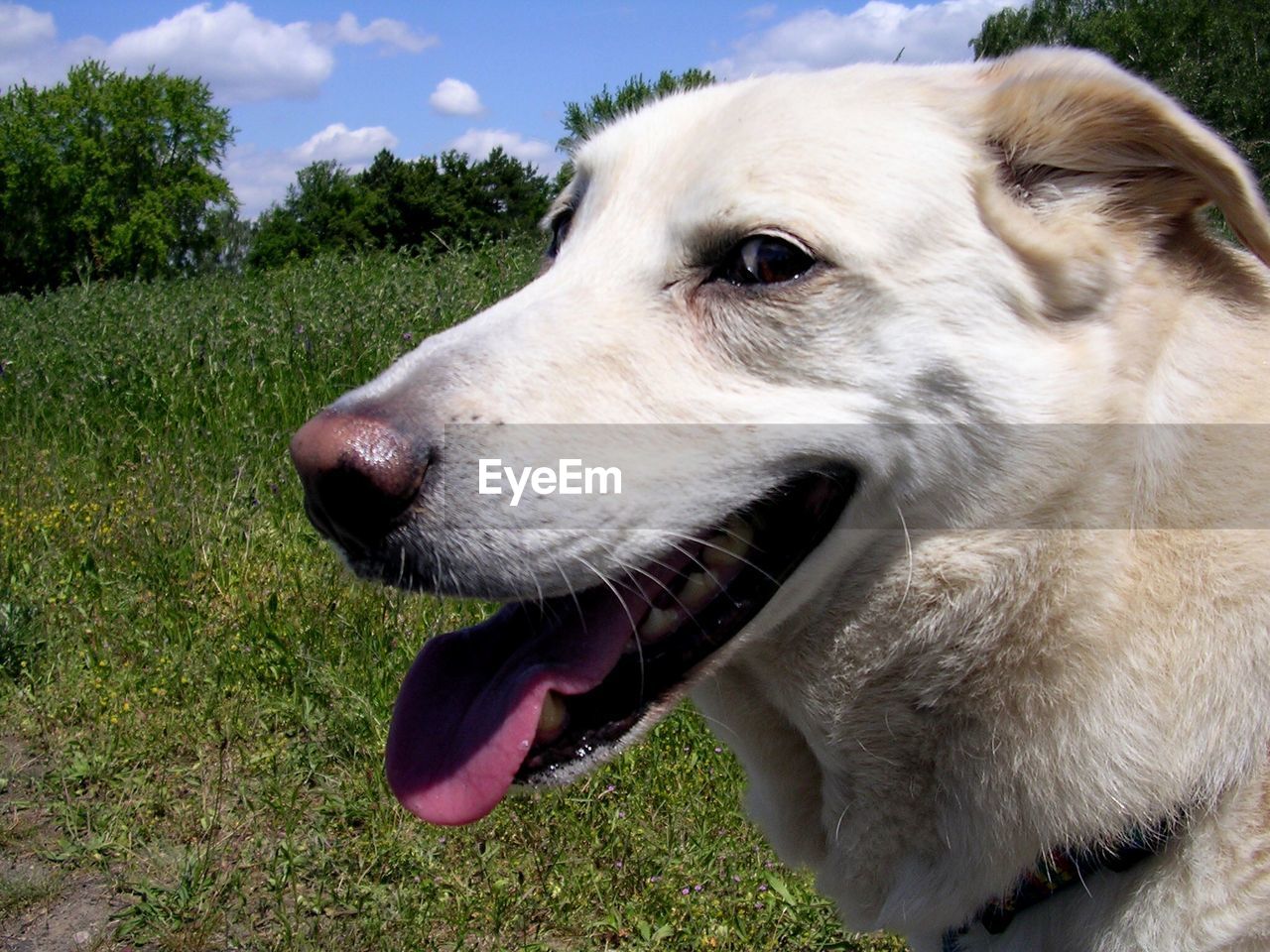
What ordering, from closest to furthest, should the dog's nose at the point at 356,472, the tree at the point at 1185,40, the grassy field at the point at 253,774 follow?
the dog's nose at the point at 356,472 < the grassy field at the point at 253,774 < the tree at the point at 1185,40

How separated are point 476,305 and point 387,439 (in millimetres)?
5669

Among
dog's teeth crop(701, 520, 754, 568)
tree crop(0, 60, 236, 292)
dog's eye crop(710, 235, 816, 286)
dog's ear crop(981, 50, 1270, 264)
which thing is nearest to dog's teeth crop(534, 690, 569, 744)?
dog's teeth crop(701, 520, 754, 568)

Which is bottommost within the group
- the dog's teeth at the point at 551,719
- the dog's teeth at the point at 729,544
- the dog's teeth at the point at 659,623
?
the dog's teeth at the point at 551,719

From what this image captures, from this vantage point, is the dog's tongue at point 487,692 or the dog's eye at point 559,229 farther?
the dog's eye at point 559,229

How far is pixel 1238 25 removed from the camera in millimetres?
36719

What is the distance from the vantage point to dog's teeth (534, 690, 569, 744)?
1771 millimetres

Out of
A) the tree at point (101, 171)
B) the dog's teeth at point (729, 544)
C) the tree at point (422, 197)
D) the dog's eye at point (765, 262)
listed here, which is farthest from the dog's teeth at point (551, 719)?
the tree at point (101, 171)

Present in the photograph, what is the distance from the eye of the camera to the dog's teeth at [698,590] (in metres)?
1.85

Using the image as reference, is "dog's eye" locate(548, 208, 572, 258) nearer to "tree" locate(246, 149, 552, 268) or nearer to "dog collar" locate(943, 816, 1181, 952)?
"dog collar" locate(943, 816, 1181, 952)

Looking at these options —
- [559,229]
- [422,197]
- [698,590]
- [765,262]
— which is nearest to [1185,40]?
[422,197]

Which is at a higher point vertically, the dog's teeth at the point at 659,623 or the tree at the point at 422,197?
the dog's teeth at the point at 659,623

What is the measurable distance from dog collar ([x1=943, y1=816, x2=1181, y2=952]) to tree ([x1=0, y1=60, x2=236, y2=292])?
5994cm

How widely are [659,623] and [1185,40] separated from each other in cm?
4490

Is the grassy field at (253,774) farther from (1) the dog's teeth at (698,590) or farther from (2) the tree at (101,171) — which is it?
(2) the tree at (101,171)
